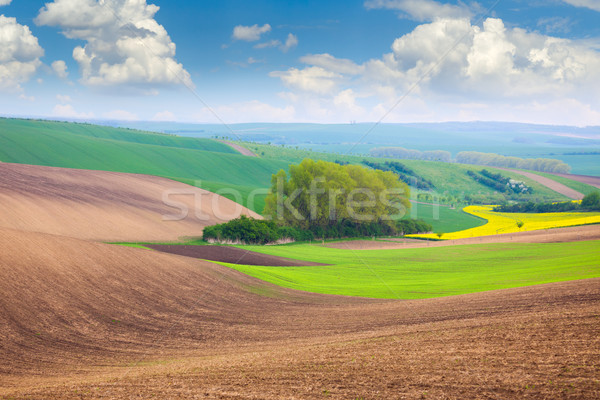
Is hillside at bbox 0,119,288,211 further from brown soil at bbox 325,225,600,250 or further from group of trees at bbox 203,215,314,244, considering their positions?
brown soil at bbox 325,225,600,250

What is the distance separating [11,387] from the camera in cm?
1339

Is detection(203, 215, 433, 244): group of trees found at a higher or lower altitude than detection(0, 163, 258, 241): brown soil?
lower

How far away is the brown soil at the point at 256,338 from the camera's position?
12.4 m

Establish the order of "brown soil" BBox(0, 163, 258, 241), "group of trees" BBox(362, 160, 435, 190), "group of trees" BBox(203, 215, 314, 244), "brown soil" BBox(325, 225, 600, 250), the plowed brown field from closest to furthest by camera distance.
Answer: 1. the plowed brown field
2. "brown soil" BBox(0, 163, 258, 241)
3. "brown soil" BBox(325, 225, 600, 250)
4. "group of trees" BBox(203, 215, 314, 244)
5. "group of trees" BBox(362, 160, 435, 190)

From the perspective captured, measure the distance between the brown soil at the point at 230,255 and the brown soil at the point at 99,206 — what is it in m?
6.74

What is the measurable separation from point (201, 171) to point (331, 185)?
204ft

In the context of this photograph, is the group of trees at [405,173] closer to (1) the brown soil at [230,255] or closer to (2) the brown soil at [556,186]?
(2) the brown soil at [556,186]

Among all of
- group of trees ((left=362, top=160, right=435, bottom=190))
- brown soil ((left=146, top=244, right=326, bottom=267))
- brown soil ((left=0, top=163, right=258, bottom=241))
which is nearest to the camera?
brown soil ((left=146, top=244, right=326, bottom=267))

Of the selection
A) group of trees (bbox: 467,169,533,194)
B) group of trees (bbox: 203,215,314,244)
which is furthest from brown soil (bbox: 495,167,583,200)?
group of trees (bbox: 203,215,314,244)

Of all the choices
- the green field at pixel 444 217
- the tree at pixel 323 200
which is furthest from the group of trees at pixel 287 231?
the green field at pixel 444 217

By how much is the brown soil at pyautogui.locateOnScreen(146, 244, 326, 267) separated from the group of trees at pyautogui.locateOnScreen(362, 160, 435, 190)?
116067 mm

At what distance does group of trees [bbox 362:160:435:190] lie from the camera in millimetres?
158250

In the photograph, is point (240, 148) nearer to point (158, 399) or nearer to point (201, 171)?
point (201, 171)

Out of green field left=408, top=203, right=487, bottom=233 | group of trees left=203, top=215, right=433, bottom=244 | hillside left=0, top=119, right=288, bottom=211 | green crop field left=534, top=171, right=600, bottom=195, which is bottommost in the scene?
green field left=408, top=203, right=487, bottom=233
